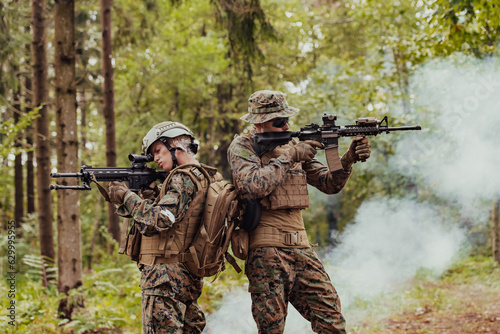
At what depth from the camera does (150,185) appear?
4.33 meters

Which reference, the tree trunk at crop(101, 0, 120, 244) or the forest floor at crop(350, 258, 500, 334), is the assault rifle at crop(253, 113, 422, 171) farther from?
the tree trunk at crop(101, 0, 120, 244)

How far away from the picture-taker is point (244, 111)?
19.7 metres

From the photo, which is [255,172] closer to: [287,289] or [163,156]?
[163,156]

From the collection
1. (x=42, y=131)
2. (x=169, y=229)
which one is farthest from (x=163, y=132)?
(x=42, y=131)

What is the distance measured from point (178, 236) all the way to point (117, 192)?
58cm

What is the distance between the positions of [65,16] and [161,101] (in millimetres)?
11972

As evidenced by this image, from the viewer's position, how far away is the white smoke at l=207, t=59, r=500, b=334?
10664 millimetres

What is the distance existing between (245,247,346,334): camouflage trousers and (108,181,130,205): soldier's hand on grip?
1130 millimetres

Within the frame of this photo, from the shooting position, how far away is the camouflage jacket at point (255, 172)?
12.9 ft

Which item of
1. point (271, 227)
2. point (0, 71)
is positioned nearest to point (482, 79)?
point (271, 227)

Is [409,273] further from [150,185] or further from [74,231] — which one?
[150,185]

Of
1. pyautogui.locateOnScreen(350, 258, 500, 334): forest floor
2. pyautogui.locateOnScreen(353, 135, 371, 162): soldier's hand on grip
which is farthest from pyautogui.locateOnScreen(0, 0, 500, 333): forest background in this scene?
pyautogui.locateOnScreen(353, 135, 371, 162): soldier's hand on grip

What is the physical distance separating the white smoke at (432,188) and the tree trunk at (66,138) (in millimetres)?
2481

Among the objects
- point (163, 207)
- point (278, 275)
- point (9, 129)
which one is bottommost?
point (278, 275)
